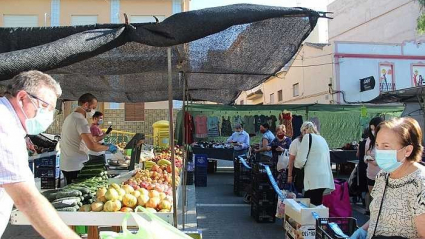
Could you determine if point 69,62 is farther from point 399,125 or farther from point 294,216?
point 294,216

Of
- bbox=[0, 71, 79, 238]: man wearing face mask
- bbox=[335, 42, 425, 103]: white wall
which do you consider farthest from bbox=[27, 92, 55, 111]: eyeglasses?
bbox=[335, 42, 425, 103]: white wall

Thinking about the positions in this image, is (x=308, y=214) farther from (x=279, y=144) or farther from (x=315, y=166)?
(x=279, y=144)

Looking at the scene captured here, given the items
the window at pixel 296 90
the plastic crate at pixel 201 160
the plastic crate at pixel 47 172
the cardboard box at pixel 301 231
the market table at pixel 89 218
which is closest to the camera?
the market table at pixel 89 218

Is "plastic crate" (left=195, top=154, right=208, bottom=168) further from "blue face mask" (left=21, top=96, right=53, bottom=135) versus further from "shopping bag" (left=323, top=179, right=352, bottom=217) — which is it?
"blue face mask" (left=21, top=96, right=53, bottom=135)

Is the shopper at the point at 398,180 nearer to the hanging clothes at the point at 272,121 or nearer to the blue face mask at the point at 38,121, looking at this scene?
the blue face mask at the point at 38,121

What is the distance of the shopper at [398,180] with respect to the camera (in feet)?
8.02

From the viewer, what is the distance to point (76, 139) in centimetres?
509

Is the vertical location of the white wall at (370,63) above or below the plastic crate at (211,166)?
above

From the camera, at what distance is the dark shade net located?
110 inches

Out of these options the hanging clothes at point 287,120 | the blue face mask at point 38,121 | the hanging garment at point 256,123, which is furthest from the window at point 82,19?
the blue face mask at point 38,121

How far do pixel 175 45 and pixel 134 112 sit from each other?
61.8ft

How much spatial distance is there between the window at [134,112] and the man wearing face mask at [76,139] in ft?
53.4

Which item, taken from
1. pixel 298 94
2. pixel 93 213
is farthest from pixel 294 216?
pixel 298 94

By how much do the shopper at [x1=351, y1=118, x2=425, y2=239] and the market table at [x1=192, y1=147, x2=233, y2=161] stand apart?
9416 mm
